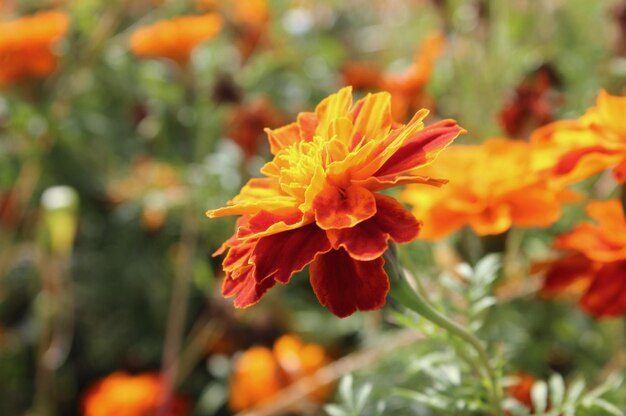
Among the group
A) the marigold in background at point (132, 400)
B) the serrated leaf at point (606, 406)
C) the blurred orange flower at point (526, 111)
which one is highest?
the serrated leaf at point (606, 406)

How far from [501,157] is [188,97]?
846mm

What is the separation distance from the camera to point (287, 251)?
0.45 m

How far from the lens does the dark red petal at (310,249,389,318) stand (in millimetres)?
439

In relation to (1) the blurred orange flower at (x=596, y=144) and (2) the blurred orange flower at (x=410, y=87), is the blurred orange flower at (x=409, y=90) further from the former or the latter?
(1) the blurred orange flower at (x=596, y=144)

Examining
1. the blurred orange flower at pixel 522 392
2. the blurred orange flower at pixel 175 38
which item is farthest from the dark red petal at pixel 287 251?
the blurred orange flower at pixel 175 38

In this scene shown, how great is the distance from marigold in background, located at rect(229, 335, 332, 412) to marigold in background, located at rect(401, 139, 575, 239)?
17.8 inches

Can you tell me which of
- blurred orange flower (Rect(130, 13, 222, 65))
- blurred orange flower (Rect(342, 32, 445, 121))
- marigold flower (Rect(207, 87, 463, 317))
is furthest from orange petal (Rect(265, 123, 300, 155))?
blurred orange flower (Rect(130, 13, 222, 65))

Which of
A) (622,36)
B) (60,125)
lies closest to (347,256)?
(622,36)

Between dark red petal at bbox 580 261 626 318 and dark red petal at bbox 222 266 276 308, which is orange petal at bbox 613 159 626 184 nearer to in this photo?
dark red petal at bbox 580 261 626 318

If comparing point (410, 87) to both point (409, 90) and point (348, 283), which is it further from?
point (348, 283)

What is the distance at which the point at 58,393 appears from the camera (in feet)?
4.50

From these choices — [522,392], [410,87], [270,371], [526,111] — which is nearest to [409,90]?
[410,87]

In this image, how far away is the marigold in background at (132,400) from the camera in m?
1.17

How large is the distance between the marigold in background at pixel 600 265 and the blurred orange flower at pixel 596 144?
0.18 feet
